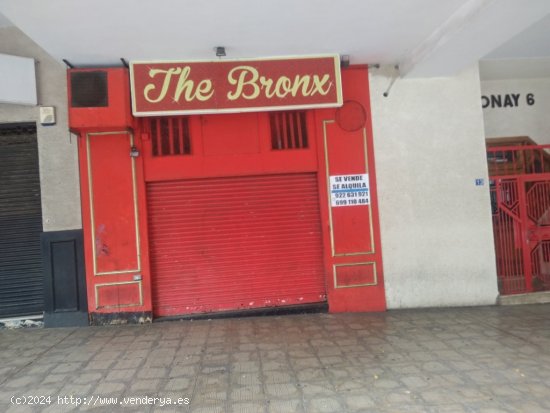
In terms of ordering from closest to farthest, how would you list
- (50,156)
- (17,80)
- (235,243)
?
(17,80) → (50,156) → (235,243)

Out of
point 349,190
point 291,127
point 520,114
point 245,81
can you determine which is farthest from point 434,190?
point 245,81

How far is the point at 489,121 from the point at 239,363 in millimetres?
6619

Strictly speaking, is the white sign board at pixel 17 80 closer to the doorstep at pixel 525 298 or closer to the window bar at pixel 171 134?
the window bar at pixel 171 134

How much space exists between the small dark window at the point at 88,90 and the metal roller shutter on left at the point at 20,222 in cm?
118

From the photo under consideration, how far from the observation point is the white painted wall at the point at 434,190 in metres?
6.45

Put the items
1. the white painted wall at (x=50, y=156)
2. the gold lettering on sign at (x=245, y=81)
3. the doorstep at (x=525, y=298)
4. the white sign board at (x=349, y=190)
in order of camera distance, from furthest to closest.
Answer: the doorstep at (x=525, y=298) → the white sign board at (x=349, y=190) → the white painted wall at (x=50, y=156) → the gold lettering on sign at (x=245, y=81)

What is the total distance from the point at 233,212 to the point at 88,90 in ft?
8.73

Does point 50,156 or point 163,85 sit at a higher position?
point 163,85

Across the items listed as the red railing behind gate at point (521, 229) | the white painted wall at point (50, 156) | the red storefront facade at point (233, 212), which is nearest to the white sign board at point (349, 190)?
the red storefront facade at point (233, 212)

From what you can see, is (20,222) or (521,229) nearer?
(20,222)

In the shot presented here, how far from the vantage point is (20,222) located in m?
6.11

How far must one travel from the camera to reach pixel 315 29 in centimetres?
508

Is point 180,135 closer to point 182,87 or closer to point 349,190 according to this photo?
point 182,87

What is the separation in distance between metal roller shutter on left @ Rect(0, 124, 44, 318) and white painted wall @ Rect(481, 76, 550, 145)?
8.07 m
